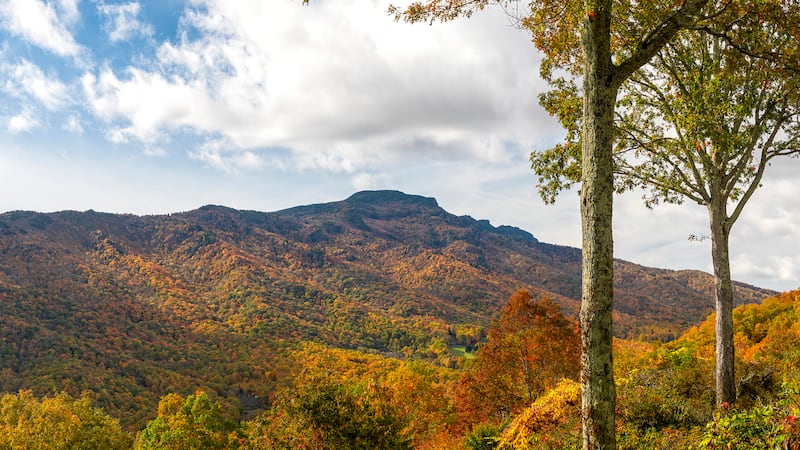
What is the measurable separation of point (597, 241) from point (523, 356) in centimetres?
1766

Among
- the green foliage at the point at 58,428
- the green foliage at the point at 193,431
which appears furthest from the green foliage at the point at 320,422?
the green foliage at the point at 58,428

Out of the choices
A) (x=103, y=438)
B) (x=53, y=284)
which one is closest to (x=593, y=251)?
(x=103, y=438)

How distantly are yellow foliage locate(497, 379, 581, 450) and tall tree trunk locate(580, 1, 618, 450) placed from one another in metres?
5.75

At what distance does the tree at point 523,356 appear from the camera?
69.4ft

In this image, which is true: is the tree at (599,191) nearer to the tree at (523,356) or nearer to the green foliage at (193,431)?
the tree at (523,356)

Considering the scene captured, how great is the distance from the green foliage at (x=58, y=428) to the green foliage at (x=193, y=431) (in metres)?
7.50

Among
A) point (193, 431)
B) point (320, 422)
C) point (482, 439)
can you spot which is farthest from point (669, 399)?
point (193, 431)

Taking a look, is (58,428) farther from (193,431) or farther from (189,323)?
(189,323)

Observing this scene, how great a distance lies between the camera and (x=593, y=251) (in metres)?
5.31

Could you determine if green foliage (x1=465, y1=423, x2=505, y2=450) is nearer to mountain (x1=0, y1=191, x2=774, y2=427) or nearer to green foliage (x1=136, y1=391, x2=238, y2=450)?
green foliage (x1=136, y1=391, x2=238, y2=450)

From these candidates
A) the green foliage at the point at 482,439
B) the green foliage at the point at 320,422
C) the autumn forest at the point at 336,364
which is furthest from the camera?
the green foliage at the point at 482,439

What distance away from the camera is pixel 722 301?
1035 cm

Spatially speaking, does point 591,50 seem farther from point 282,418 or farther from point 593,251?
point 282,418

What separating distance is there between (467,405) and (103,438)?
2686 cm
